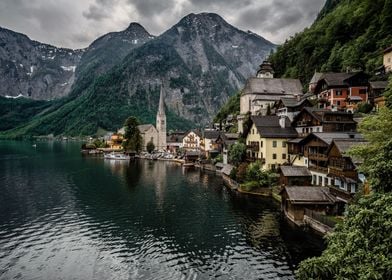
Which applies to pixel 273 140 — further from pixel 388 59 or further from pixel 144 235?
pixel 144 235

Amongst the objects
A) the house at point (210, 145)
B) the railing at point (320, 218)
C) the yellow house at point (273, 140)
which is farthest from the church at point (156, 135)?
the railing at point (320, 218)

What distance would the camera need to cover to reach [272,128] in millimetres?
70250

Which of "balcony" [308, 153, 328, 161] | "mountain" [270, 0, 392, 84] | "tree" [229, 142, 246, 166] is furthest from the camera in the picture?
"mountain" [270, 0, 392, 84]

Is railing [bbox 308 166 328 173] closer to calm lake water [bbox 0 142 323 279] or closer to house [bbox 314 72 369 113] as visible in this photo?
calm lake water [bbox 0 142 323 279]

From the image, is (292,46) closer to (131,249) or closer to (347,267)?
(131,249)

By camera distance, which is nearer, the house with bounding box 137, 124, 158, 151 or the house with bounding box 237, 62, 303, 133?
the house with bounding box 237, 62, 303, 133

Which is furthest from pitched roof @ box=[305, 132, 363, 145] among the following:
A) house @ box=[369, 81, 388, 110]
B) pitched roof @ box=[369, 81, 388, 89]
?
pitched roof @ box=[369, 81, 388, 89]

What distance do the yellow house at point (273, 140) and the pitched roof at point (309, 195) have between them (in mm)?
20726

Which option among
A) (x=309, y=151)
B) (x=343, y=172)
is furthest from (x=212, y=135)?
(x=343, y=172)

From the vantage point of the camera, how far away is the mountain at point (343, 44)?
9850cm

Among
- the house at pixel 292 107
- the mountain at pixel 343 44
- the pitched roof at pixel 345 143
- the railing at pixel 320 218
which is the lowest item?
the railing at pixel 320 218

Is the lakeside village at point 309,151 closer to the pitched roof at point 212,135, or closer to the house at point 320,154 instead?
the house at point 320,154

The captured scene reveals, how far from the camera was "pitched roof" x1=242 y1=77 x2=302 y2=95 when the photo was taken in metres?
117

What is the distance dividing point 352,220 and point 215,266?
17640 mm
